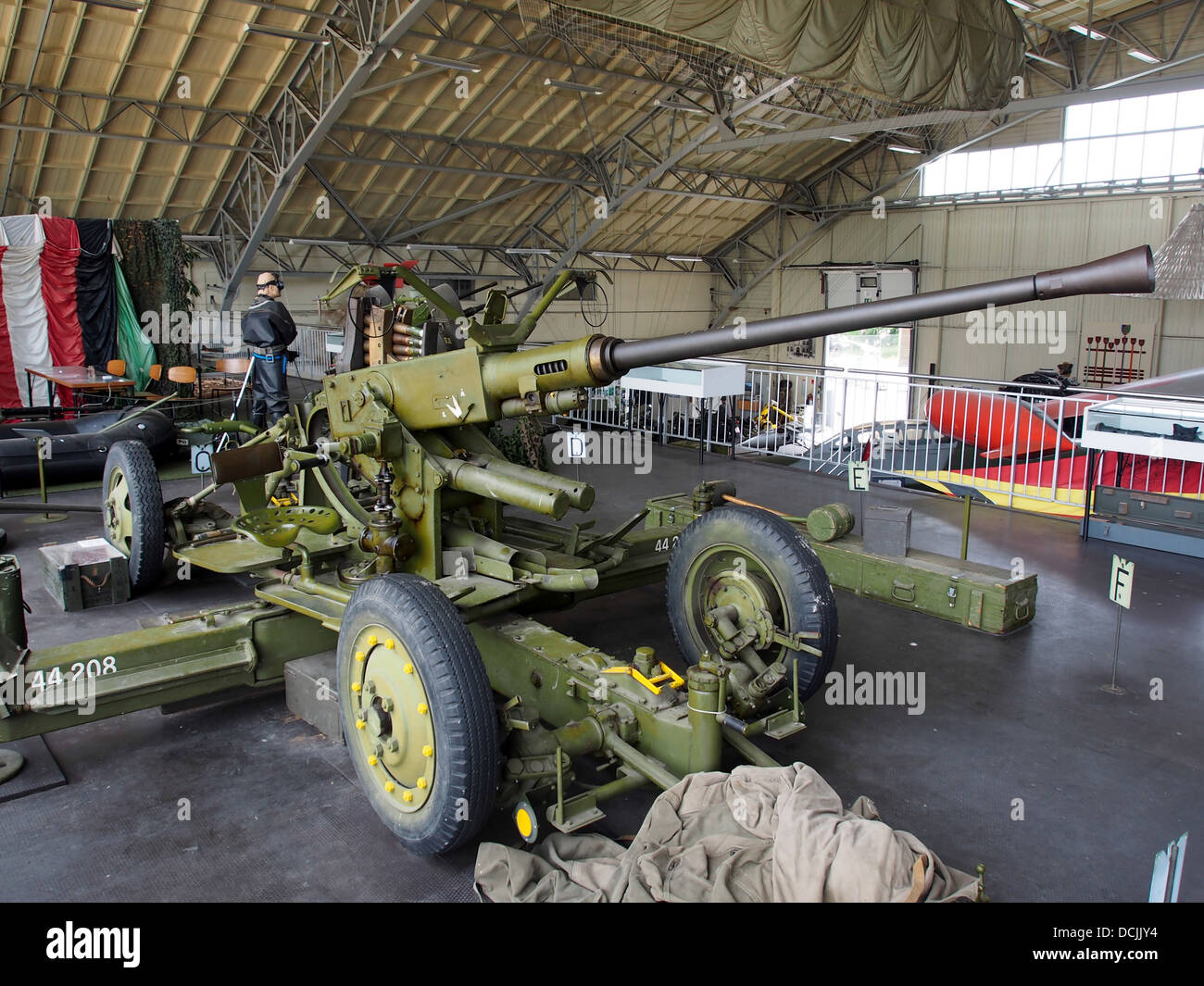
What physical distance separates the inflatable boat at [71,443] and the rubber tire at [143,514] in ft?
9.83

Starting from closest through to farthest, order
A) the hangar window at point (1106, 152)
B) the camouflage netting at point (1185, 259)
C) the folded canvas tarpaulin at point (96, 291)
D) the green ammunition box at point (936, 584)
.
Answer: the green ammunition box at point (936, 584)
the folded canvas tarpaulin at point (96, 291)
the camouflage netting at point (1185, 259)
the hangar window at point (1106, 152)

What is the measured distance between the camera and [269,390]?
799 cm

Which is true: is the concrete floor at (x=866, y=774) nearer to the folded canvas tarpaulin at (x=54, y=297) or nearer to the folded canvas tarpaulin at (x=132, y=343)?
the folded canvas tarpaulin at (x=132, y=343)

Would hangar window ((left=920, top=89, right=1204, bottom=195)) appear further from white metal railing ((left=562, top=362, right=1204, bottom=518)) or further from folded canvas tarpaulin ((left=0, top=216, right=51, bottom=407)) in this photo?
folded canvas tarpaulin ((left=0, top=216, right=51, bottom=407))

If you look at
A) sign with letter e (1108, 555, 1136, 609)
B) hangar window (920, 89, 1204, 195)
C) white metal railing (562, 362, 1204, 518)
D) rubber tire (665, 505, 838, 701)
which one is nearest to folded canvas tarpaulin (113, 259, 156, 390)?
white metal railing (562, 362, 1204, 518)

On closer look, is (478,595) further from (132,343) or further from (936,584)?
(132,343)

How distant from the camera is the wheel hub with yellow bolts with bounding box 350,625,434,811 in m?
3.52

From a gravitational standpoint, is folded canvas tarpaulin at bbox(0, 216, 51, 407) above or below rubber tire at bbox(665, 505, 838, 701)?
above

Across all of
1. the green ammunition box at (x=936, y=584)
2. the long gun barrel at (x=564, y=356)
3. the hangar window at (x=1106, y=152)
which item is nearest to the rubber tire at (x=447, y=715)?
the long gun barrel at (x=564, y=356)

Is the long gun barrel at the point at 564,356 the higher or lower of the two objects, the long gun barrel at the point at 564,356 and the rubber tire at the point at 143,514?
the higher

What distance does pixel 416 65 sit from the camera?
17.1 meters

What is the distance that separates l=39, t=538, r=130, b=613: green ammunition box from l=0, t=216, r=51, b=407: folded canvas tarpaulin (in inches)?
370

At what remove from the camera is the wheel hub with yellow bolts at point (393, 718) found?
3.52 m

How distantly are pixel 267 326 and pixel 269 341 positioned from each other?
0.12m
